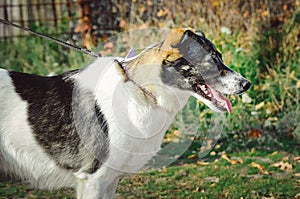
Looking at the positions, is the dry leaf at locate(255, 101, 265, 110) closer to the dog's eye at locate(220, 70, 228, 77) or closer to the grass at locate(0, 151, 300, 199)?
the grass at locate(0, 151, 300, 199)

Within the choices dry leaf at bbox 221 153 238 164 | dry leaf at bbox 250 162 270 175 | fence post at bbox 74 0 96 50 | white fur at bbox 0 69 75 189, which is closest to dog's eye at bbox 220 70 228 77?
white fur at bbox 0 69 75 189

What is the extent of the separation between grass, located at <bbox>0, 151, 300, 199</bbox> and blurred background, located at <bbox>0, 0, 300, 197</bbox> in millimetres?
123

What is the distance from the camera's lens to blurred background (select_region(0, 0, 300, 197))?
6.04 meters

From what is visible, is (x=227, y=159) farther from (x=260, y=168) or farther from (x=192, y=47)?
(x=192, y=47)

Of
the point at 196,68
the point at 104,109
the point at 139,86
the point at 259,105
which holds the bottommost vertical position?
the point at 259,105

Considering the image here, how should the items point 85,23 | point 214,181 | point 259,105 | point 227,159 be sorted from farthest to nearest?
point 85,23 → point 259,105 → point 227,159 → point 214,181

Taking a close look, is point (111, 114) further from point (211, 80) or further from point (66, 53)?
point (66, 53)

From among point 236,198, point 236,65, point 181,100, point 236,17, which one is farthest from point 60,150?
point 236,17

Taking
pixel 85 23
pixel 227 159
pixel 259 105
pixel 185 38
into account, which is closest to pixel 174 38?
→ pixel 185 38

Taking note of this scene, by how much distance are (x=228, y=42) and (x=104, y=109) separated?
356 cm

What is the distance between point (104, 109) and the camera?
11.5 feet

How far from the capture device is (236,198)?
4.74 meters

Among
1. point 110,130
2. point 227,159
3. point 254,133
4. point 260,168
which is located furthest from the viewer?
point 254,133

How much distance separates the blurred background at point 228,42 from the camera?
604cm
